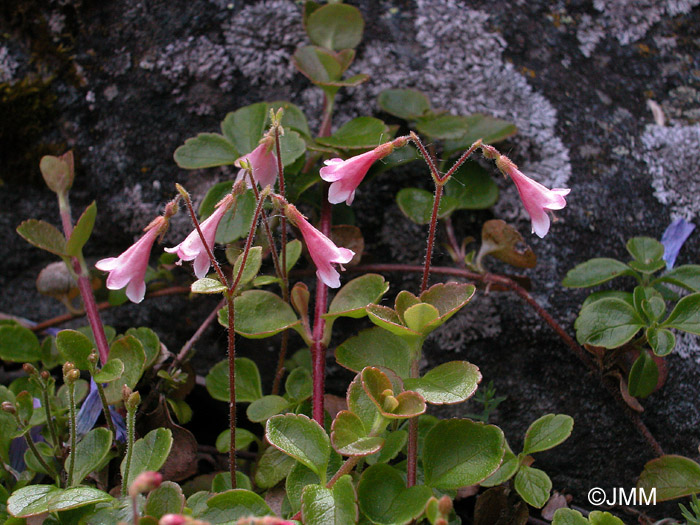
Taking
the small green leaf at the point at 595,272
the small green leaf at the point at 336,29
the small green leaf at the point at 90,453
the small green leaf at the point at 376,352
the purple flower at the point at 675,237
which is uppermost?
the small green leaf at the point at 336,29

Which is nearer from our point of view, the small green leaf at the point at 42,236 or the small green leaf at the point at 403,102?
the small green leaf at the point at 42,236

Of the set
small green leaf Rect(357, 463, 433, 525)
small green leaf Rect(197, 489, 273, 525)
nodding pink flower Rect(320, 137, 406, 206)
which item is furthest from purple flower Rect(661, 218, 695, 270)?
small green leaf Rect(197, 489, 273, 525)

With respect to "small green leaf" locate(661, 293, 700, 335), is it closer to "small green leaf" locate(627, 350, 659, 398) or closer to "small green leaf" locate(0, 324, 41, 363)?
"small green leaf" locate(627, 350, 659, 398)

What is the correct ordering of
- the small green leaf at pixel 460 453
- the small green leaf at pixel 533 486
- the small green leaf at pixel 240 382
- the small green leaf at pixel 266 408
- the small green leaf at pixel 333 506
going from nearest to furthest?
the small green leaf at pixel 333 506, the small green leaf at pixel 460 453, the small green leaf at pixel 533 486, the small green leaf at pixel 266 408, the small green leaf at pixel 240 382

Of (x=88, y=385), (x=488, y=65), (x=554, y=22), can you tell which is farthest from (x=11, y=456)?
(x=554, y=22)

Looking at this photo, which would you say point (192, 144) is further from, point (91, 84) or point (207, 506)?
point (207, 506)

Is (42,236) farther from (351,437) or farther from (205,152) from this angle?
(351,437)

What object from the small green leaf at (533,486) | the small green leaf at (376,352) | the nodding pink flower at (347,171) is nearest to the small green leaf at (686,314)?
the small green leaf at (533,486)

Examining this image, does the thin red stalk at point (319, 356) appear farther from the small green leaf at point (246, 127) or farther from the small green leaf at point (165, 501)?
the small green leaf at point (246, 127)
